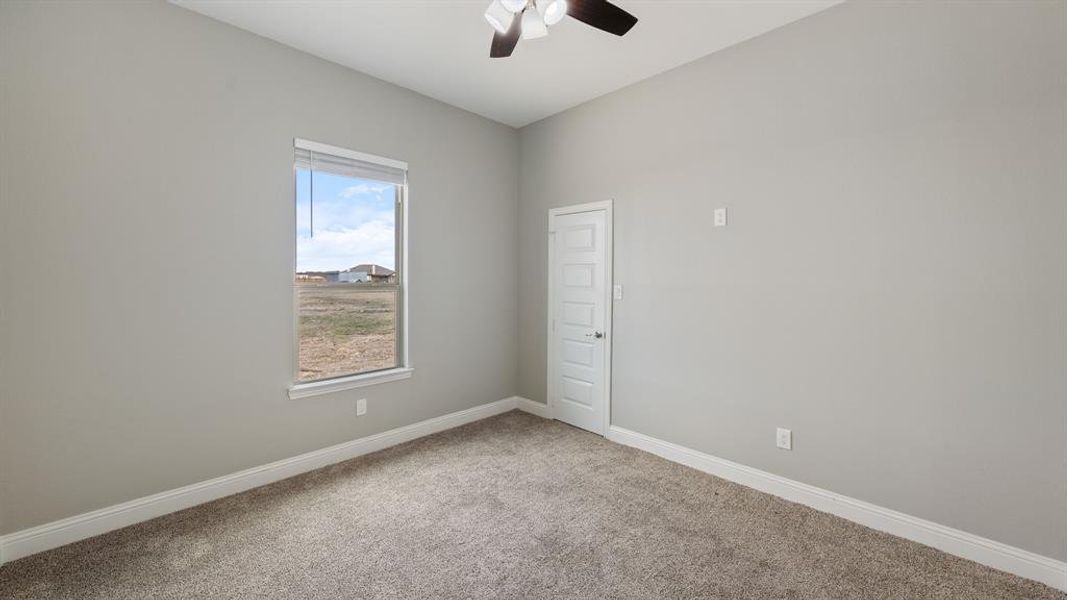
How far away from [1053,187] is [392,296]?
3.91m

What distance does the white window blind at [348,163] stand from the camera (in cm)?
301

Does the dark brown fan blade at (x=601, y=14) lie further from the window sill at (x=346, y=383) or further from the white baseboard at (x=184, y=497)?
the white baseboard at (x=184, y=497)

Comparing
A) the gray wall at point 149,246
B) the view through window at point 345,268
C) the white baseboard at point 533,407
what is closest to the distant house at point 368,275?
the view through window at point 345,268

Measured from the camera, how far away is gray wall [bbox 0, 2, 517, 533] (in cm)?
211

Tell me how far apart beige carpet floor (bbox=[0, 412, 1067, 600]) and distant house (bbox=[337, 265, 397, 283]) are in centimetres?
142

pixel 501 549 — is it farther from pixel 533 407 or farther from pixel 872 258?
pixel 872 258

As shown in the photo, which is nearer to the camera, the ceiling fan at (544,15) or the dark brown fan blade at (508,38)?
the ceiling fan at (544,15)

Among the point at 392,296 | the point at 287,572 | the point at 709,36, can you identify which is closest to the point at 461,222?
the point at 392,296

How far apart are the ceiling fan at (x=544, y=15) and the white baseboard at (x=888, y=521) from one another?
109 inches

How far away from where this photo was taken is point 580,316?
394cm

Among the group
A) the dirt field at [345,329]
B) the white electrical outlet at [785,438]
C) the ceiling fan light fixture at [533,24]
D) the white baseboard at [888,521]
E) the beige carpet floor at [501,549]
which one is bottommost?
the beige carpet floor at [501,549]

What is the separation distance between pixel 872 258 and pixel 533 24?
2180mm

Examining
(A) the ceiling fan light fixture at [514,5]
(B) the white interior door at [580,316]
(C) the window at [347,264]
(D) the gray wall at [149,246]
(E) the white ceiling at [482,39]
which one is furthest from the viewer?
(B) the white interior door at [580,316]

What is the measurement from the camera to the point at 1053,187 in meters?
1.93
